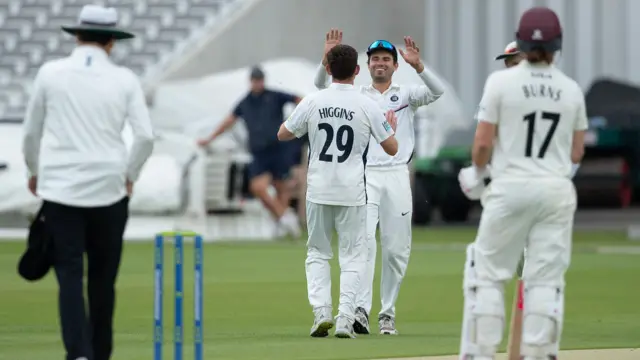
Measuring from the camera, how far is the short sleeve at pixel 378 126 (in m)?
9.95

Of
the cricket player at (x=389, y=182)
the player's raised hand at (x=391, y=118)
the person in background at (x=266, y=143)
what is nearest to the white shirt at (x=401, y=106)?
the cricket player at (x=389, y=182)

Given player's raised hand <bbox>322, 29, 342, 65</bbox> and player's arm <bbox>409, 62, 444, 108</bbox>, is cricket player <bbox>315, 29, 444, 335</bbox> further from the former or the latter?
player's raised hand <bbox>322, 29, 342, 65</bbox>

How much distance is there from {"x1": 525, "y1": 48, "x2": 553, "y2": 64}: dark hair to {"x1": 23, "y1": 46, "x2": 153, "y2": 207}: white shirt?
1.85 metres

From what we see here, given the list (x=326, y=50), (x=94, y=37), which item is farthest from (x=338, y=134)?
(x=94, y=37)

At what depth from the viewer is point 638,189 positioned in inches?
1129

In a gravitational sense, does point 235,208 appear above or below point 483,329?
below

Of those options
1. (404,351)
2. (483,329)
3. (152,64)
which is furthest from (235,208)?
(483,329)

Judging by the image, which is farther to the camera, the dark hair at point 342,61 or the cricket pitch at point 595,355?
the dark hair at point 342,61

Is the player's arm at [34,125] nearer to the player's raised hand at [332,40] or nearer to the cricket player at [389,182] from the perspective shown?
the player's raised hand at [332,40]

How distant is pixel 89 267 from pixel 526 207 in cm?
214

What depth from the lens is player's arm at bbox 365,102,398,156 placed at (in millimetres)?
9922

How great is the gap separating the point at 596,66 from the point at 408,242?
20.1 m

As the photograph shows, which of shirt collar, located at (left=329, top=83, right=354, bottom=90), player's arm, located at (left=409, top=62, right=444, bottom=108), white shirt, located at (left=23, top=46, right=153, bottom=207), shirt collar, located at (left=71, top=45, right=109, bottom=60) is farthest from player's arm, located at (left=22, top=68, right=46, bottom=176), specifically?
player's arm, located at (left=409, top=62, right=444, bottom=108)

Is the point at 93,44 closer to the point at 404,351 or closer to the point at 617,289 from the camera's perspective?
the point at 404,351
